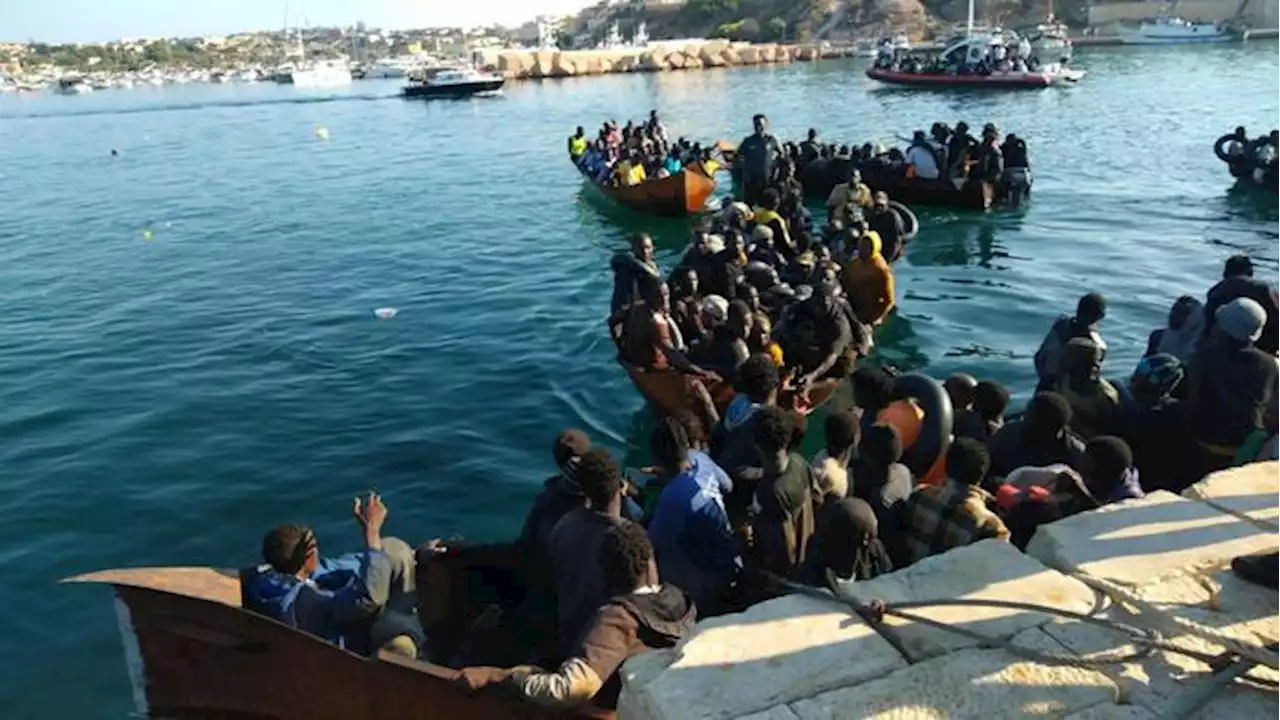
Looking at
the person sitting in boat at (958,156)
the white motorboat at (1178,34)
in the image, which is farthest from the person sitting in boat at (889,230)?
the white motorboat at (1178,34)

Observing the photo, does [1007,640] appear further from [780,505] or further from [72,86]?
[72,86]

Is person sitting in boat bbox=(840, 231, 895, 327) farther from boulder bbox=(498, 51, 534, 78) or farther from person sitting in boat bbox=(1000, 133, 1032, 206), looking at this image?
boulder bbox=(498, 51, 534, 78)

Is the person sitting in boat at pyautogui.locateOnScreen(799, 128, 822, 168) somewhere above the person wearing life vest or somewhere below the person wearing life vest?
above

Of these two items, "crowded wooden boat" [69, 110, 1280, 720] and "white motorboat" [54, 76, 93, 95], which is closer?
"crowded wooden boat" [69, 110, 1280, 720]

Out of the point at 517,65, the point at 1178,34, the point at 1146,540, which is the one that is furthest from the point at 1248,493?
the point at 517,65

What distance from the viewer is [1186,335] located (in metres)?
9.69


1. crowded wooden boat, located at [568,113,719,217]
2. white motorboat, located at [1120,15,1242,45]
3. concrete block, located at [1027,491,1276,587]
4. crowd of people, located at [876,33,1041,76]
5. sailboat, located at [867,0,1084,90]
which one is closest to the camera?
concrete block, located at [1027,491,1276,587]

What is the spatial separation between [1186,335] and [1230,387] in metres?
2.71

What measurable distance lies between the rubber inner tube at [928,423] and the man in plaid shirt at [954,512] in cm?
148

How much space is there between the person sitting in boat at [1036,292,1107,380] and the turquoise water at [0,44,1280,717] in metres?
4.75

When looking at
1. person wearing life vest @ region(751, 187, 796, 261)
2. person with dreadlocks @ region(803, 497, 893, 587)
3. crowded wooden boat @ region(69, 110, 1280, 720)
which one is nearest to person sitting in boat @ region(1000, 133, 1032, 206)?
person wearing life vest @ region(751, 187, 796, 261)

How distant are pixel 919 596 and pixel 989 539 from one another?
79 centimetres

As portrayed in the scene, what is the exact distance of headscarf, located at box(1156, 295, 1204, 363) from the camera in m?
9.53

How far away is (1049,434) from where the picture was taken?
6.68 metres
